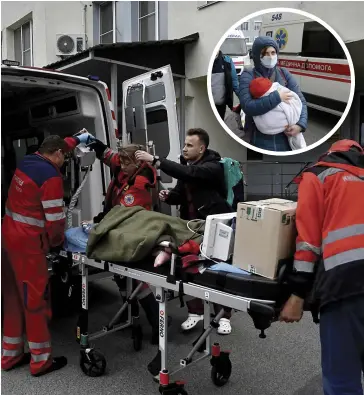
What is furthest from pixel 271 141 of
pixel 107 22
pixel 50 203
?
pixel 107 22

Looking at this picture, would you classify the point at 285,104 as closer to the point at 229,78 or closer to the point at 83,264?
the point at 229,78

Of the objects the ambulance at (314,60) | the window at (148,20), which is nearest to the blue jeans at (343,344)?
the ambulance at (314,60)

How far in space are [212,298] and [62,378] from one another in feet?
5.17

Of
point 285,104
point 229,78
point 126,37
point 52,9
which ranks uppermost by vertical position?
point 52,9

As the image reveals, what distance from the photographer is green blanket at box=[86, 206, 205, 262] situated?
8.52 feet

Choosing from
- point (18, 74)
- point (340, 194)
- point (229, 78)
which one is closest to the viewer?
point (340, 194)

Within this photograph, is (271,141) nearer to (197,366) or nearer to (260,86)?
(260,86)

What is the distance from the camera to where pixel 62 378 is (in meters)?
3.16

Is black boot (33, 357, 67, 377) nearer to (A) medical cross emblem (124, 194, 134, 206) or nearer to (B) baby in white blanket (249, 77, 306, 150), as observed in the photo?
(A) medical cross emblem (124, 194, 134, 206)

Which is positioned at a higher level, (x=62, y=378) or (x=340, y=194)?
(x=340, y=194)

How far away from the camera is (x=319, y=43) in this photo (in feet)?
20.7

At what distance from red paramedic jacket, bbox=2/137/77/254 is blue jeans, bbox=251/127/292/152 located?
9.89 feet

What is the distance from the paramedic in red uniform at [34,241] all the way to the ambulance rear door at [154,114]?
1.14 meters

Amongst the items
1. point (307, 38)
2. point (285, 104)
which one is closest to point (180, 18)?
point (307, 38)
